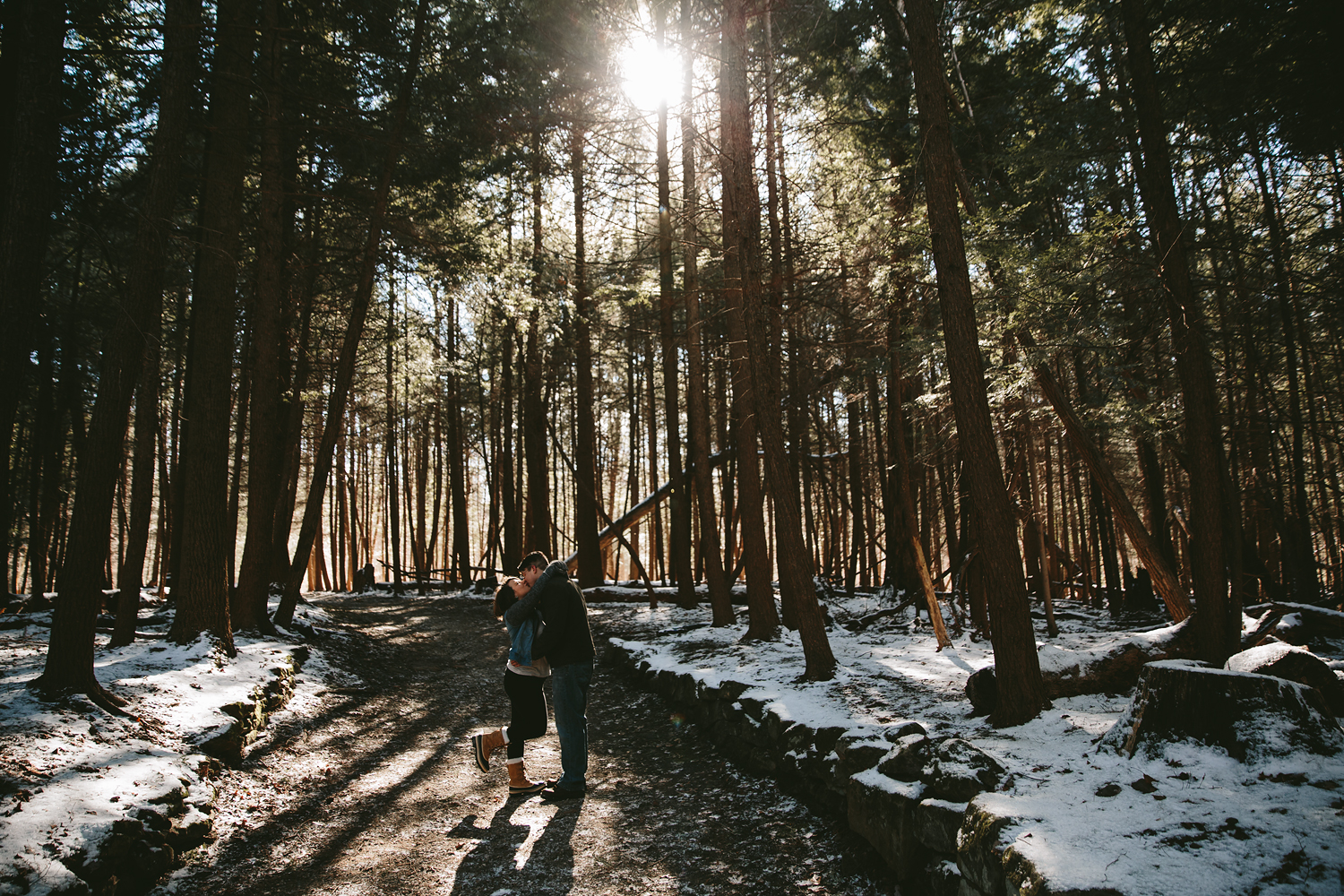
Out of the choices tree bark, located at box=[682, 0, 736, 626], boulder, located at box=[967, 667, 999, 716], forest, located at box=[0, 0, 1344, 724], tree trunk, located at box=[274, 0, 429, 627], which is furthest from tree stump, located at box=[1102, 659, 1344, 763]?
tree trunk, located at box=[274, 0, 429, 627]

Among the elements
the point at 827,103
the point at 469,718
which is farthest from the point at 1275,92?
the point at 469,718

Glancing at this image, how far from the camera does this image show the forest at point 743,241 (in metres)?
5.64

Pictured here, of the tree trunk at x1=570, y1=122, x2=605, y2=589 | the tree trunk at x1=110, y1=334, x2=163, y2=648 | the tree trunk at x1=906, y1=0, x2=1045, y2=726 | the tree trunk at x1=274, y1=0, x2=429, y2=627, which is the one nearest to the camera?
the tree trunk at x1=906, y1=0, x2=1045, y2=726

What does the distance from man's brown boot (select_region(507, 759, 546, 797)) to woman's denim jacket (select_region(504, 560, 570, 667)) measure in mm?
773

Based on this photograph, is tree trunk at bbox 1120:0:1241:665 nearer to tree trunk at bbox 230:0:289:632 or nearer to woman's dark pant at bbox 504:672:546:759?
woman's dark pant at bbox 504:672:546:759

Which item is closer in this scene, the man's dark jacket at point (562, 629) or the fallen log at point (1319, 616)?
the man's dark jacket at point (562, 629)

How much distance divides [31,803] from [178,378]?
16.3 meters

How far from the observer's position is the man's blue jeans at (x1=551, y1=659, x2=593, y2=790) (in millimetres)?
5117

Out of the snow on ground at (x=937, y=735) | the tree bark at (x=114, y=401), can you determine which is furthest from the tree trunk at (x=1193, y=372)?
the tree bark at (x=114, y=401)

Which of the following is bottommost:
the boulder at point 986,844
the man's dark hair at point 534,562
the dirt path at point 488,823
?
the dirt path at point 488,823

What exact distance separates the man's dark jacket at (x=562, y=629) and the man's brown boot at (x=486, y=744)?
0.88 m

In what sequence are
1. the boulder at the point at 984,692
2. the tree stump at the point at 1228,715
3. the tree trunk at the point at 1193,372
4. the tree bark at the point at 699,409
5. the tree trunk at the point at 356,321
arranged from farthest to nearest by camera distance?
the tree bark at the point at 699,409
the tree trunk at the point at 356,321
the tree trunk at the point at 1193,372
the boulder at the point at 984,692
the tree stump at the point at 1228,715

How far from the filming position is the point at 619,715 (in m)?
7.81

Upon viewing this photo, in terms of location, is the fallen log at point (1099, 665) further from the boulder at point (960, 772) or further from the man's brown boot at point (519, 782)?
the man's brown boot at point (519, 782)
